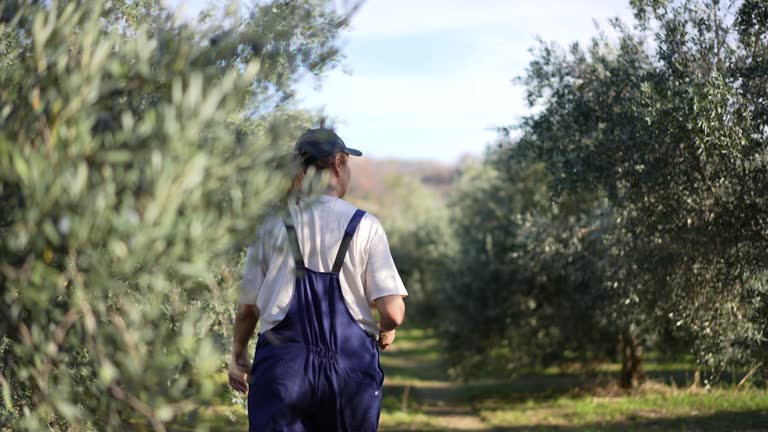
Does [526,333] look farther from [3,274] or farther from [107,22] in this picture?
[3,274]

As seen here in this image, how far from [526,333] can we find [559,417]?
14.8 feet

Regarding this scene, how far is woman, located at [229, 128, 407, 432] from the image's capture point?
13.1 ft

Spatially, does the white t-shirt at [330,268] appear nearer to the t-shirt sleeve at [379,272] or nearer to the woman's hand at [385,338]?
the t-shirt sleeve at [379,272]

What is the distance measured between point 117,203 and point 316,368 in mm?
1860

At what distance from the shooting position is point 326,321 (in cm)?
404

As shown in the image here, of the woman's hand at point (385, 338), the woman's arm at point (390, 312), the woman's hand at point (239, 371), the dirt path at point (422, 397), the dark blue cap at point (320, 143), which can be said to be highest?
the dark blue cap at point (320, 143)

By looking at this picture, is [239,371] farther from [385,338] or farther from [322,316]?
[385,338]

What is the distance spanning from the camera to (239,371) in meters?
4.42

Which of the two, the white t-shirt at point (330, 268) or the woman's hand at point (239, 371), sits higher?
the white t-shirt at point (330, 268)

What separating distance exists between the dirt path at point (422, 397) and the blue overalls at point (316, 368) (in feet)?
38.9

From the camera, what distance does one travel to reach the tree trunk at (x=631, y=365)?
18.1 metres

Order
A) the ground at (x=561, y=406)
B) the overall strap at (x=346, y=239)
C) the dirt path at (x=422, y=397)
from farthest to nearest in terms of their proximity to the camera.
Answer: the dirt path at (x=422, y=397) < the ground at (x=561, y=406) < the overall strap at (x=346, y=239)

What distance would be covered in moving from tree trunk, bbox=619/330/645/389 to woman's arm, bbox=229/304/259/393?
590 inches

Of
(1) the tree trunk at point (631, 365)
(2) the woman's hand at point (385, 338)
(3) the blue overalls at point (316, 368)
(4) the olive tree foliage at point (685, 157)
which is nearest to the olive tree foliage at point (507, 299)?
(1) the tree trunk at point (631, 365)
